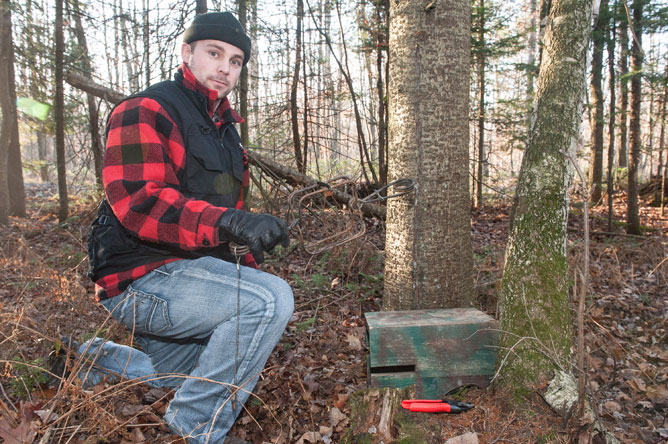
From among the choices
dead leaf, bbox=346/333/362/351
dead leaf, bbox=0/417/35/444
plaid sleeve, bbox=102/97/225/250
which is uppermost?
plaid sleeve, bbox=102/97/225/250

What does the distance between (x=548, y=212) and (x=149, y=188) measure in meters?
2.13

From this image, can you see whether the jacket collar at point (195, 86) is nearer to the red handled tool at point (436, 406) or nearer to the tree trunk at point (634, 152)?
the red handled tool at point (436, 406)

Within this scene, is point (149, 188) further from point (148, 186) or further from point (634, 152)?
point (634, 152)

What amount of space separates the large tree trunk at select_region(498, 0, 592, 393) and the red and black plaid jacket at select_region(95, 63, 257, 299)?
→ 1708 millimetres

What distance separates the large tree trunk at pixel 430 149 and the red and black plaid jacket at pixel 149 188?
1.35 metres

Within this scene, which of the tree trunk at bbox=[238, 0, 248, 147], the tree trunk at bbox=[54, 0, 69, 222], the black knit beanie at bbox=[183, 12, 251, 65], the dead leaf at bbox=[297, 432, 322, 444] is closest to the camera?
the dead leaf at bbox=[297, 432, 322, 444]

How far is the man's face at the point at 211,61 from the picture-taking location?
2.53 metres

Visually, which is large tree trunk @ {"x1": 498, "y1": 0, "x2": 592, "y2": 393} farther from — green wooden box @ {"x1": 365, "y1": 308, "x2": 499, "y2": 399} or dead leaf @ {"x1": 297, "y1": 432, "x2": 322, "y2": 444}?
dead leaf @ {"x1": 297, "y1": 432, "x2": 322, "y2": 444}

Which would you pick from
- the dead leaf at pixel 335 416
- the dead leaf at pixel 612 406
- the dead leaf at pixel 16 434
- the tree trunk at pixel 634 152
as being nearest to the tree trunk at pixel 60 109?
the dead leaf at pixel 16 434

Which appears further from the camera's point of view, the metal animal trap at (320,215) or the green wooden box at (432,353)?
the green wooden box at (432,353)

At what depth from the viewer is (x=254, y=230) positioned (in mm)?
1972

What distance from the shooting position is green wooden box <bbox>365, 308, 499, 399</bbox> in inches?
98.1

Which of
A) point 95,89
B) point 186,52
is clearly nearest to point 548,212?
point 186,52

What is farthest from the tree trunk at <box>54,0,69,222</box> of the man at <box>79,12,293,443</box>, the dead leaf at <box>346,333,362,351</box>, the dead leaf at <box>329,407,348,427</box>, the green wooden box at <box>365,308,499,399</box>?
the green wooden box at <box>365,308,499,399</box>
